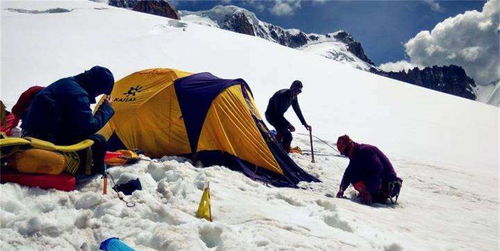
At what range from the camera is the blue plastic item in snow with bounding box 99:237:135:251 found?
3.59 meters

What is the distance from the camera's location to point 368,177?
7.34 m

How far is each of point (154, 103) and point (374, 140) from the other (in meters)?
10.7

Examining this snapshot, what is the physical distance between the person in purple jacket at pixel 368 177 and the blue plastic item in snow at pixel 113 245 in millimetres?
4459

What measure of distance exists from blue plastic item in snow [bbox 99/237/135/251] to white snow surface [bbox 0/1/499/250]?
0.57 feet

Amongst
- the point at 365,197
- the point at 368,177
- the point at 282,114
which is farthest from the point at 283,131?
the point at 365,197

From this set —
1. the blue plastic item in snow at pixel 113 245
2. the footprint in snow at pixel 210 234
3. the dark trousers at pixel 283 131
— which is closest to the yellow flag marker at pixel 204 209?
the footprint in snow at pixel 210 234

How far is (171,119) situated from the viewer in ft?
26.0

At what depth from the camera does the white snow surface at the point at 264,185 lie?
407 centimetres

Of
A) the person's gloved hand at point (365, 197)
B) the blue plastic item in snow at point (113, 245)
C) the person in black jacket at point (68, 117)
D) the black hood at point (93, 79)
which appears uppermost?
the black hood at point (93, 79)

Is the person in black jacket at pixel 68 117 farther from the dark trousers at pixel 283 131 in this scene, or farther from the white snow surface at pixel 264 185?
the dark trousers at pixel 283 131

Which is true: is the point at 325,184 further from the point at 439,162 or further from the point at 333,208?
the point at 439,162

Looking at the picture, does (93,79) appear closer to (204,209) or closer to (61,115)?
(61,115)

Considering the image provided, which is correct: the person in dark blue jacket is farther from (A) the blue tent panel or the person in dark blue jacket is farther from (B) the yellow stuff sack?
(A) the blue tent panel

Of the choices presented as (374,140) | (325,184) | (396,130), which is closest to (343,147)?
(325,184)
